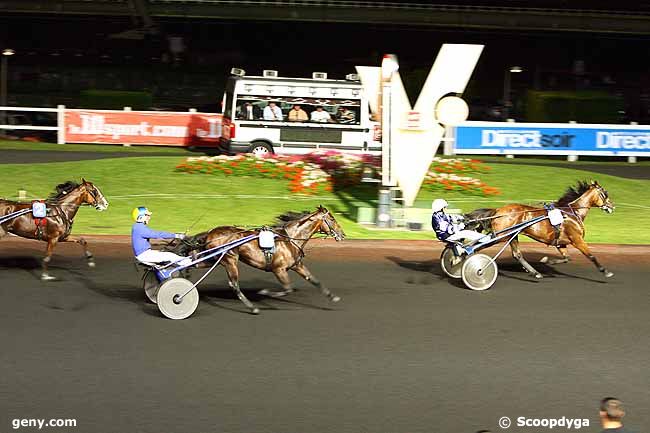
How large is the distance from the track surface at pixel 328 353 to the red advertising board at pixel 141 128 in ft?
49.7

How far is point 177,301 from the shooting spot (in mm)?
10062

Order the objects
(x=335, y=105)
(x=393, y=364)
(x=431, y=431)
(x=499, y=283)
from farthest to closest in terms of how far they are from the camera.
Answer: (x=335, y=105) → (x=499, y=283) → (x=393, y=364) → (x=431, y=431)

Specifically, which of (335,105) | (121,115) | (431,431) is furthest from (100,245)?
(121,115)

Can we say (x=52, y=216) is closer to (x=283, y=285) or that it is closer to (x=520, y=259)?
(x=283, y=285)

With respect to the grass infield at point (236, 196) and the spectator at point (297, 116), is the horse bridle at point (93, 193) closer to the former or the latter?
the grass infield at point (236, 196)

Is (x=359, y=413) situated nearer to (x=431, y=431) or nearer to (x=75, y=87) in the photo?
(x=431, y=431)

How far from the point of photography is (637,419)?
24.5ft

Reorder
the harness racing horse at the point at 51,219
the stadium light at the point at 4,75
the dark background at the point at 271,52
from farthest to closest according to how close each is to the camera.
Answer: the dark background at the point at 271,52
the stadium light at the point at 4,75
the harness racing horse at the point at 51,219

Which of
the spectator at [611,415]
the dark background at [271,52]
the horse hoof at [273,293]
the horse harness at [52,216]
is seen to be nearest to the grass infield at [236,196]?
the horse harness at [52,216]

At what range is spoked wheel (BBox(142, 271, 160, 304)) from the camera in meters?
10.7

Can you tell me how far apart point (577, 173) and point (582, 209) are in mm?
8982

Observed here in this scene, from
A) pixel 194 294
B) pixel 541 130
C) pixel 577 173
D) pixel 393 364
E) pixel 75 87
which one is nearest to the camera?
pixel 393 364

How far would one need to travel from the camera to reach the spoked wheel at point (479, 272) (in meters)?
11.9

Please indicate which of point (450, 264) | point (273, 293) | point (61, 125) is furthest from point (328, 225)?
point (61, 125)
